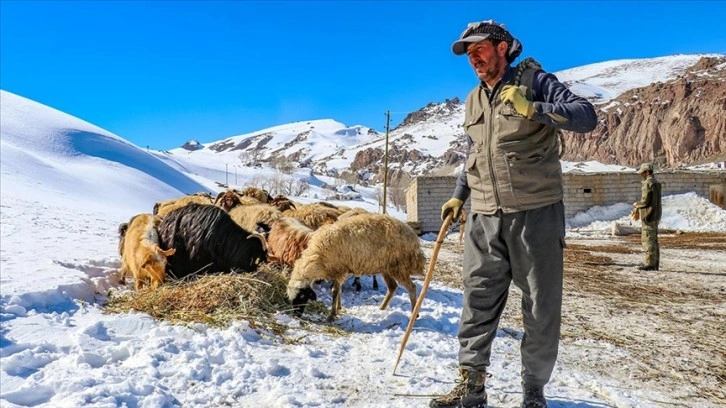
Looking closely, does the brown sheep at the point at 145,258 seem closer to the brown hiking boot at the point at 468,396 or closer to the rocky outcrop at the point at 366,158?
the brown hiking boot at the point at 468,396

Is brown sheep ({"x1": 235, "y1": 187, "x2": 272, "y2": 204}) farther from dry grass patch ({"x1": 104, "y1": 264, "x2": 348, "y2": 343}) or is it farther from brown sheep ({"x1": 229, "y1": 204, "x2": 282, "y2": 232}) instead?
dry grass patch ({"x1": 104, "y1": 264, "x2": 348, "y2": 343})

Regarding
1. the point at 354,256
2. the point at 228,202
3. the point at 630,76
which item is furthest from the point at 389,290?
the point at 630,76

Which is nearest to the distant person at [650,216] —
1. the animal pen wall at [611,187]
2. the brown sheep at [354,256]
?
the brown sheep at [354,256]

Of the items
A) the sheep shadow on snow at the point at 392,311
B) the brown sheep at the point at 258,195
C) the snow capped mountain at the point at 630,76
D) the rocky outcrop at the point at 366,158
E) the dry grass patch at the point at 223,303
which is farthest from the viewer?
the rocky outcrop at the point at 366,158

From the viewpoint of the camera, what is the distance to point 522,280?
2.59 meters

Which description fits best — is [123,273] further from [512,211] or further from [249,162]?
[249,162]

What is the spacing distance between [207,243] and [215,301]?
1196 millimetres

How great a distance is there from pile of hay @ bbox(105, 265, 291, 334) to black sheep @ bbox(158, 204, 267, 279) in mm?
343

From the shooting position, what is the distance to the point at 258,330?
12.3ft

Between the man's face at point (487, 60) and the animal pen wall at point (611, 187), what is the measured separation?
19.5 m

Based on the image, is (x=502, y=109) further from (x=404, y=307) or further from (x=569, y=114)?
(x=404, y=307)

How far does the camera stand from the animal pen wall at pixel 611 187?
2211 cm

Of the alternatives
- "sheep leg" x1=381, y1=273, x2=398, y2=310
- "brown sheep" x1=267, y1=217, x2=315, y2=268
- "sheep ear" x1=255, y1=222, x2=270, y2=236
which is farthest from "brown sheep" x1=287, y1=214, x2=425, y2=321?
"sheep ear" x1=255, y1=222, x2=270, y2=236

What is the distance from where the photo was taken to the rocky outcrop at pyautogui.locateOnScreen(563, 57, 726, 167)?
283ft
